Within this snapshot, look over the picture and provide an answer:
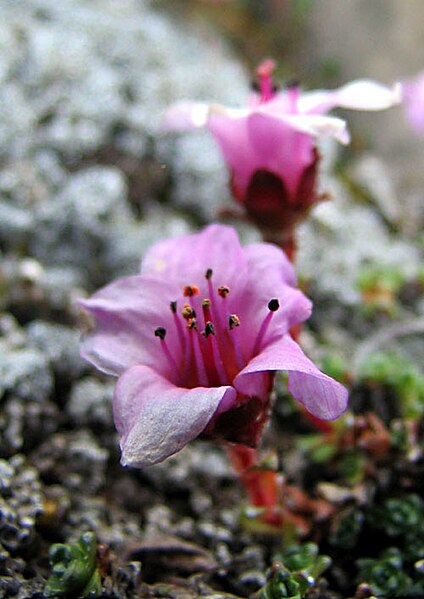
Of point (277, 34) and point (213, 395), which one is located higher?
point (277, 34)

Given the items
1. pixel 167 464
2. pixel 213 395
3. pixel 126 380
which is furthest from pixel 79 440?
pixel 213 395

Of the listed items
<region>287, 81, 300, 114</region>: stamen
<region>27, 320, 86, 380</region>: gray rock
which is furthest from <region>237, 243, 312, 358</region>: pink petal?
<region>27, 320, 86, 380</region>: gray rock

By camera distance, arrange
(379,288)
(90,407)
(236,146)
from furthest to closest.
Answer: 1. (379,288)
2. (90,407)
3. (236,146)

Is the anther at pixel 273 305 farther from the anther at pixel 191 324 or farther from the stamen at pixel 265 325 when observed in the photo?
the anther at pixel 191 324

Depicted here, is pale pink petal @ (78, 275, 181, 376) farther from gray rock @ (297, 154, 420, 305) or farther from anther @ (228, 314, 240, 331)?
gray rock @ (297, 154, 420, 305)

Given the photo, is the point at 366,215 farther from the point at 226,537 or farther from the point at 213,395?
the point at 213,395

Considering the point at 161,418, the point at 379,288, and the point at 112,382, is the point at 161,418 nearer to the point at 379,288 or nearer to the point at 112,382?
the point at 112,382

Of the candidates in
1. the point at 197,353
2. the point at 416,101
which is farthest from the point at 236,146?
the point at 416,101
